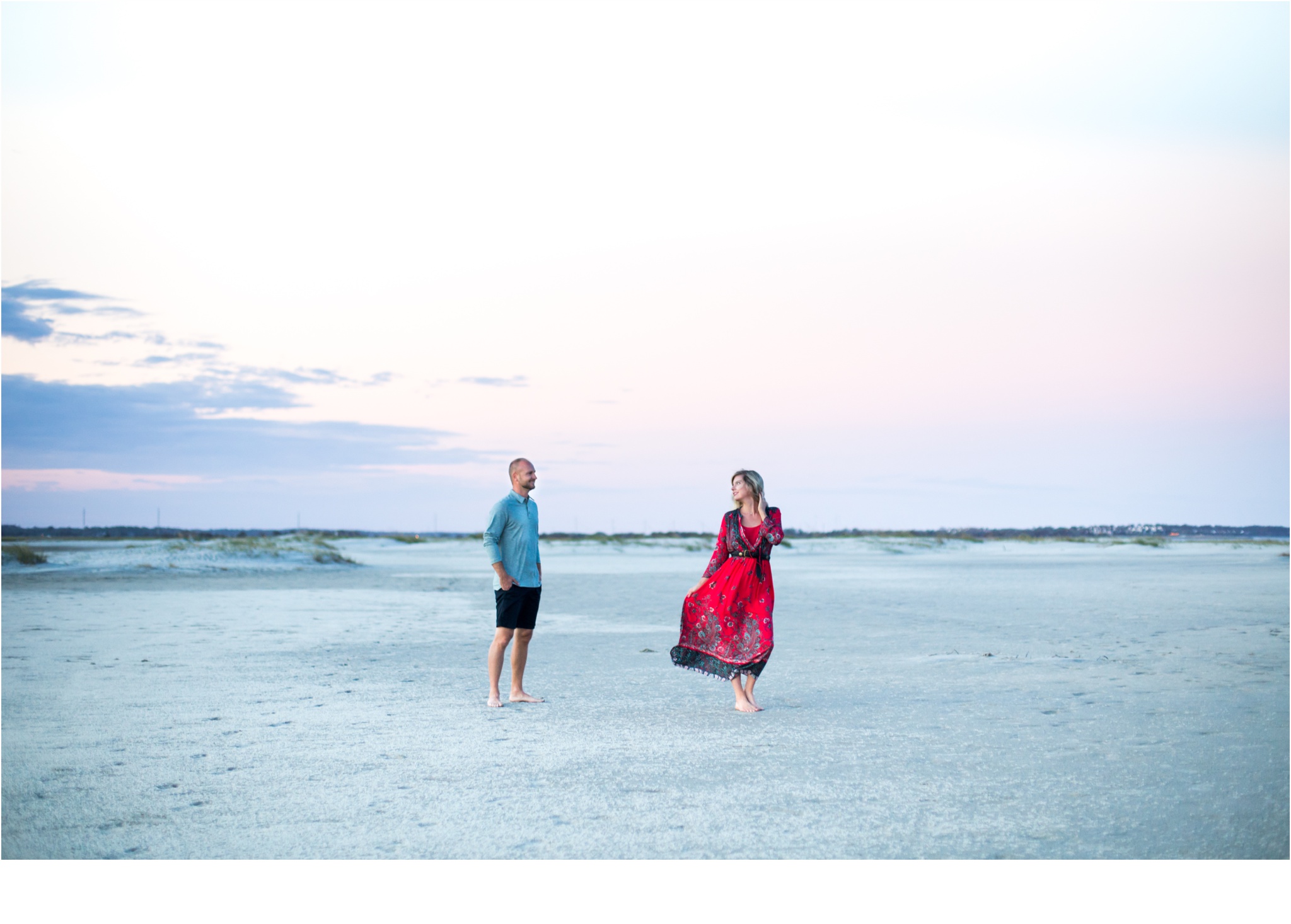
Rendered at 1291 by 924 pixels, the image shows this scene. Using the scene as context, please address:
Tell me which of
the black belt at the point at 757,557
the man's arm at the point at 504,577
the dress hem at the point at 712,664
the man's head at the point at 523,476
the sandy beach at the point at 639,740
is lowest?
the sandy beach at the point at 639,740

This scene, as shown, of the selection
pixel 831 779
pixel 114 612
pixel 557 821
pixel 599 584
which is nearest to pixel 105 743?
pixel 557 821

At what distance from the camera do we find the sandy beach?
5328 mm

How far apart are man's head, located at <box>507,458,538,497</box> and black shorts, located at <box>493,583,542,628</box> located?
82 centimetres

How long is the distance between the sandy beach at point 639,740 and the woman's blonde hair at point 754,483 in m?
1.80

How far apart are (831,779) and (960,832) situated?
1.12 metres

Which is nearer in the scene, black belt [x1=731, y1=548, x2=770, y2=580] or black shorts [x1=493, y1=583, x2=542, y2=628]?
black belt [x1=731, y1=548, x2=770, y2=580]

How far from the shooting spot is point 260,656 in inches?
503

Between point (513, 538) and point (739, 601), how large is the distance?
78.7 inches

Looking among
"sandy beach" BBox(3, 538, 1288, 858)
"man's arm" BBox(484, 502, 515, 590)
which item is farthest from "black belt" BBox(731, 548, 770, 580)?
"man's arm" BBox(484, 502, 515, 590)

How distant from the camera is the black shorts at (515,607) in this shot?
888cm

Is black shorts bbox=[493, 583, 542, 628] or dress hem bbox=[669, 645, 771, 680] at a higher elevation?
black shorts bbox=[493, 583, 542, 628]

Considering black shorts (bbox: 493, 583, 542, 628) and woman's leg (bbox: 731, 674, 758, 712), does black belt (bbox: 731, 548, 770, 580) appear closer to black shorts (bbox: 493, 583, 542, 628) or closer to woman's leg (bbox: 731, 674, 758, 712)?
woman's leg (bbox: 731, 674, 758, 712)

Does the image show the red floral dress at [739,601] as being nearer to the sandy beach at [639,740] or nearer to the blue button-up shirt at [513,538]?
the sandy beach at [639,740]

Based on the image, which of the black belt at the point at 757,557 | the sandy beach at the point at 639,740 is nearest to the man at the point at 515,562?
the sandy beach at the point at 639,740
